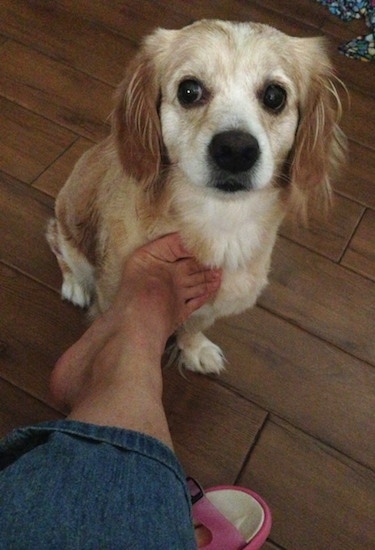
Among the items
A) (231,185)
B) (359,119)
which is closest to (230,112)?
(231,185)

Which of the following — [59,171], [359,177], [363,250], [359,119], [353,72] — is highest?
[353,72]

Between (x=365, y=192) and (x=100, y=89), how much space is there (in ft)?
3.27

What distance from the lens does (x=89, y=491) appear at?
641mm

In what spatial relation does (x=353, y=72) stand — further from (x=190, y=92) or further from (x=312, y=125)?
(x=190, y=92)

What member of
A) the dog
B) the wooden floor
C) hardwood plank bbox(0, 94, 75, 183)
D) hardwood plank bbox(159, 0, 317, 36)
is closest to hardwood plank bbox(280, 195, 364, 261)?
the wooden floor

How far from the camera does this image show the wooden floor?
1.27m

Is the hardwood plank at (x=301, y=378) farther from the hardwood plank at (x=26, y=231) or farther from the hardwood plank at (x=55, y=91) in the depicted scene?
the hardwood plank at (x=55, y=91)

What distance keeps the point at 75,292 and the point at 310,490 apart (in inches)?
30.6

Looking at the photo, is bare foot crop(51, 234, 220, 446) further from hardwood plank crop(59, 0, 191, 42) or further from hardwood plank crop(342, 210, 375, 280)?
hardwood plank crop(59, 0, 191, 42)

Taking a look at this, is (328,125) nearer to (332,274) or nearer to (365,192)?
(332,274)

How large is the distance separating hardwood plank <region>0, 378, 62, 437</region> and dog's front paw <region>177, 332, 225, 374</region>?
345 mm

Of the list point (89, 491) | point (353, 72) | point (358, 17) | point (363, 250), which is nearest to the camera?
point (89, 491)

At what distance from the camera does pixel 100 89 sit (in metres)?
1.89

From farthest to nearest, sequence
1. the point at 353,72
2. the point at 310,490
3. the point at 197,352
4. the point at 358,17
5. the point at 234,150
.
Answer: the point at 358,17
the point at 353,72
the point at 197,352
the point at 310,490
the point at 234,150
